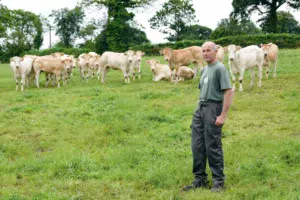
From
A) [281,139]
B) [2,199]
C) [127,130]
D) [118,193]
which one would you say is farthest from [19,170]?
[281,139]

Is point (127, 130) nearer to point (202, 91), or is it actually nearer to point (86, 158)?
point (86, 158)

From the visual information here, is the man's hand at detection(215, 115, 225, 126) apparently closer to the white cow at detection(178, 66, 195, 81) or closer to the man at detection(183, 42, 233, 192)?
the man at detection(183, 42, 233, 192)

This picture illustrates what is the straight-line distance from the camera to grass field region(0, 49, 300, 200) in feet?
21.5

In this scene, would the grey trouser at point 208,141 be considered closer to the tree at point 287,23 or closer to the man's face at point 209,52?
the man's face at point 209,52

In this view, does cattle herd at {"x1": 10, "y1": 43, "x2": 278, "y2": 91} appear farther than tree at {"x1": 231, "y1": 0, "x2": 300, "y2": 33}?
No

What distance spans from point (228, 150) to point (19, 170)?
4436mm

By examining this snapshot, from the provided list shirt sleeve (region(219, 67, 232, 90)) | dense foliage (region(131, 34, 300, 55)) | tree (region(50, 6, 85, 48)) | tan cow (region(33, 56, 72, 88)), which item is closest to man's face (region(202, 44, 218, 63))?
shirt sleeve (region(219, 67, 232, 90))

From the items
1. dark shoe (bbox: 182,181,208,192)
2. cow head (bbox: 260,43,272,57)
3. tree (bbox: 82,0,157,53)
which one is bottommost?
dark shoe (bbox: 182,181,208,192)

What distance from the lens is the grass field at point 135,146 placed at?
6.55 metres

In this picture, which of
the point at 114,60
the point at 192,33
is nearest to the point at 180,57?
the point at 114,60

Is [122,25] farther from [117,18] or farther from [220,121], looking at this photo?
[220,121]

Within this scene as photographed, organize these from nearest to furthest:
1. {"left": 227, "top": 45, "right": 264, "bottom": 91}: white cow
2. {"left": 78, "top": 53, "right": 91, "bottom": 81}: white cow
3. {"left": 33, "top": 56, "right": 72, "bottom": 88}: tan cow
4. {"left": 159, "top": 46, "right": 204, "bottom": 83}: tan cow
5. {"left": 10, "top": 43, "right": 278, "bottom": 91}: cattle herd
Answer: {"left": 227, "top": 45, "right": 264, "bottom": 91}: white cow < {"left": 10, "top": 43, "right": 278, "bottom": 91}: cattle herd < {"left": 33, "top": 56, "right": 72, "bottom": 88}: tan cow < {"left": 159, "top": 46, "right": 204, "bottom": 83}: tan cow < {"left": 78, "top": 53, "right": 91, "bottom": 81}: white cow

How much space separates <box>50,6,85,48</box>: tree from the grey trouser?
91109 mm

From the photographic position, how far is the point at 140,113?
1167 cm
